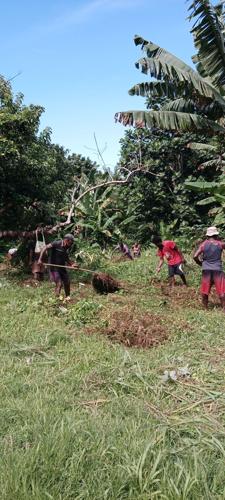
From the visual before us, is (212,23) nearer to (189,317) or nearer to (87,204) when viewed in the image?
(189,317)

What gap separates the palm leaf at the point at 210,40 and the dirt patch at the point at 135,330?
5490 mm

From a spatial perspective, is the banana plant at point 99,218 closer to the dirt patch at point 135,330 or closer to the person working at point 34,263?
the person working at point 34,263

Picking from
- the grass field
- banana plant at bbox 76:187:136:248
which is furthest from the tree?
banana plant at bbox 76:187:136:248

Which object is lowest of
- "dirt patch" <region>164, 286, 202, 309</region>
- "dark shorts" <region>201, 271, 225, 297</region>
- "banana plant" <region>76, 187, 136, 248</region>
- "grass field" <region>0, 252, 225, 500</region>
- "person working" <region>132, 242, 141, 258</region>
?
"grass field" <region>0, 252, 225, 500</region>

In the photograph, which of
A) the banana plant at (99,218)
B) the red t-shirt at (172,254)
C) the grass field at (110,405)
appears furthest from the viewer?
the banana plant at (99,218)

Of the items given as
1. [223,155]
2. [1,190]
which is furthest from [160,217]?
[1,190]

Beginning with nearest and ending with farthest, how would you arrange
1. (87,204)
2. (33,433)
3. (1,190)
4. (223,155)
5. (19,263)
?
1. (33,433)
2. (1,190)
3. (19,263)
4. (223,155)
5. (87,204)

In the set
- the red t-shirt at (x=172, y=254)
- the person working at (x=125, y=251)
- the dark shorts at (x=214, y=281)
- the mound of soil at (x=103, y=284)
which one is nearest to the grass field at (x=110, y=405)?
the dark shorts at (x=214, y=281)

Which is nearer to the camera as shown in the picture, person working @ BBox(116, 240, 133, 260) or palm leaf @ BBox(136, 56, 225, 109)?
palm leaf @ BBox(136, 56, 225, 109)

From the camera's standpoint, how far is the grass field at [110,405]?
10.1 ft

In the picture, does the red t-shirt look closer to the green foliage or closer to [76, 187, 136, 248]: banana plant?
[76, 187, 136, 248]: banana plant

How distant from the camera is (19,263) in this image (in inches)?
504

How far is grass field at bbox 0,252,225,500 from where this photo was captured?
3.07 m

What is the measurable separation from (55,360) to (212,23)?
705cm
